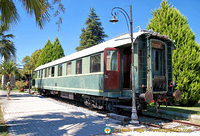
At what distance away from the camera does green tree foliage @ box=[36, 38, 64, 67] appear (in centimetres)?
2880

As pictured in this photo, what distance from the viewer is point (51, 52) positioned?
1147 inches

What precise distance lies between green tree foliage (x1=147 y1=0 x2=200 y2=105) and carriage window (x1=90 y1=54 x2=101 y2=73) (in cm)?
646

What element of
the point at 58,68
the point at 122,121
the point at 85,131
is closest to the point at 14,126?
the point at 85,131

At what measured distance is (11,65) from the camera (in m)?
25.1

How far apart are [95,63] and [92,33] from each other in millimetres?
24441

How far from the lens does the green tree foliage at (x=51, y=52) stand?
94.5ft

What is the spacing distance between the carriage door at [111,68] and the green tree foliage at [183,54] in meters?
6.04

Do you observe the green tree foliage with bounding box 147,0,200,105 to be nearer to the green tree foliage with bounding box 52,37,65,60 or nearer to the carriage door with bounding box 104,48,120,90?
the carriage door with bounding box 104,48,120,90

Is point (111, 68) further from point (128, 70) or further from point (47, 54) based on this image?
point (47, 54)

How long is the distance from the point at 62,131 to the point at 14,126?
1.91m

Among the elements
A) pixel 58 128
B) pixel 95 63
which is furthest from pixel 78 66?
pixel 58 128

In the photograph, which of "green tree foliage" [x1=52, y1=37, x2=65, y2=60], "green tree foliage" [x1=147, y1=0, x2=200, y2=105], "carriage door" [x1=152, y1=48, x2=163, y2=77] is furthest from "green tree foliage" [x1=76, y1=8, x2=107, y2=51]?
"carriage door" [x1=152, y1=48, x2=163, y2=77]

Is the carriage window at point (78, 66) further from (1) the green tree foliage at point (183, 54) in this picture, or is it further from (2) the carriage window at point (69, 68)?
(1) the green tree foliage at point (183, 54)

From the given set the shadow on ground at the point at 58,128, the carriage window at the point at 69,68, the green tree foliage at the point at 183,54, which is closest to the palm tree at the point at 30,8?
the shadow on ground at the point at 58,128
